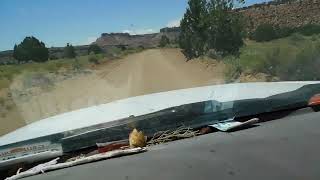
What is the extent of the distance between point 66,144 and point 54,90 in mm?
3765

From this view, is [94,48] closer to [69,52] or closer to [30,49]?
[69,52]

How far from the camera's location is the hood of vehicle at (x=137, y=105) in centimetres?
365

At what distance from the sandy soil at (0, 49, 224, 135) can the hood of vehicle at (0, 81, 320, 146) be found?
0.74m

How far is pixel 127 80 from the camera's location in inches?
261

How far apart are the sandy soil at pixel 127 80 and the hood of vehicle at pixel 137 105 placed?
744 millimetres

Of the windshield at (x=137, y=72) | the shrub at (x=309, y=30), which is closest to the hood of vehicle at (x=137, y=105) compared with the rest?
the windshield at (x=137, y=72)

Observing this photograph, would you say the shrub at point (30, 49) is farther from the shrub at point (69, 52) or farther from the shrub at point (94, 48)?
the shrub at point (94, 48)

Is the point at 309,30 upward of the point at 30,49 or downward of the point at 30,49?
downward

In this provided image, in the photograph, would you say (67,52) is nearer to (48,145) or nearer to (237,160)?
(48,145)

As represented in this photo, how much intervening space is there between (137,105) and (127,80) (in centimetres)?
255

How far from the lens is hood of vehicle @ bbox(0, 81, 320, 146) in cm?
365

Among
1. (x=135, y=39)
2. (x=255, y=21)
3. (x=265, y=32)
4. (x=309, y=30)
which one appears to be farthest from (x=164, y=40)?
(x=309, y=30)

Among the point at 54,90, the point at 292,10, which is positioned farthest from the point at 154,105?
the point at 292,10

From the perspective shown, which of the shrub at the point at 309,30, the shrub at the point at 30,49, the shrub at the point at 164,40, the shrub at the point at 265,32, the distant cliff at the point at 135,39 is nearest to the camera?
the shrub at the point at 30,49
